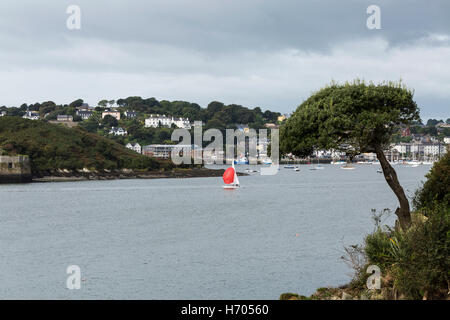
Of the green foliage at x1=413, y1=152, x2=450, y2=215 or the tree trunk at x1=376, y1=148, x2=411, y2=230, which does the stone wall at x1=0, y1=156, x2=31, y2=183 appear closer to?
the green foliage at x1=413, y1=152, x2=450, y2=215

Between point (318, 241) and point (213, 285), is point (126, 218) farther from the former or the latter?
point (213, 285)

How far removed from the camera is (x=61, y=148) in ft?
544

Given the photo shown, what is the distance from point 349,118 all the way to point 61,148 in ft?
502

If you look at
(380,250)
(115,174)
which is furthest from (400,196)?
(115,174)

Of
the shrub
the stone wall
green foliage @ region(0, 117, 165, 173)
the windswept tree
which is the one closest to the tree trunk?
the windswept tree

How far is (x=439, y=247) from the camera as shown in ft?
59.7

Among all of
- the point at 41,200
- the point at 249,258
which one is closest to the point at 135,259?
the point at 249,258

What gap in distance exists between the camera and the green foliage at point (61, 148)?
15788 cm

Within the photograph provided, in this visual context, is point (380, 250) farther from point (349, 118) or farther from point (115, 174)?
point (115, 174)

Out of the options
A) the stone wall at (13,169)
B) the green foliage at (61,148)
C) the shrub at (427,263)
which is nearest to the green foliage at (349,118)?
the shrub at (427,263)

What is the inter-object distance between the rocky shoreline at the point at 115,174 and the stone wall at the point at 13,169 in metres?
5.67

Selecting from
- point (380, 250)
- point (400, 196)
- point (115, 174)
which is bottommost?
point (115, 174)

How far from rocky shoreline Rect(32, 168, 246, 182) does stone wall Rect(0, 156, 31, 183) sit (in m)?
5.67

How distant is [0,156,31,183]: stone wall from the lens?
14000 cm
